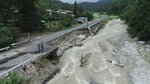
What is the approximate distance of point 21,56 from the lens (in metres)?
30.3

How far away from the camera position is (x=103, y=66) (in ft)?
103

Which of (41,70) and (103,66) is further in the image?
(103,66)

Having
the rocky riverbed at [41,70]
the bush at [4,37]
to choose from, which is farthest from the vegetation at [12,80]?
the bush at [4,37]

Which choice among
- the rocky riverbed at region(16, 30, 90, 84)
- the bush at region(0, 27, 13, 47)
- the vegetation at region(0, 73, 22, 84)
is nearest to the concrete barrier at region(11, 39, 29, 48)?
the bush at region(0, 27, 13, 47)

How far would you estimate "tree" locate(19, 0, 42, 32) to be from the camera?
50.8 meters

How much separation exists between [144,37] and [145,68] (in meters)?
20.3

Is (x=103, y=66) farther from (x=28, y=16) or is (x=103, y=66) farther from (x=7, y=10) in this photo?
(x=7, y=10)

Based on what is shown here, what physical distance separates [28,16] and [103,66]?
84.0ft

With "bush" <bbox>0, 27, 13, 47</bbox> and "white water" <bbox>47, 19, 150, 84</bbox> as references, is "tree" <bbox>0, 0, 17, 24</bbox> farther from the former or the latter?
"white water" <bbox>47, 19, 150, 84</bbox>

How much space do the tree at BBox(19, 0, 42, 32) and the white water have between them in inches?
539

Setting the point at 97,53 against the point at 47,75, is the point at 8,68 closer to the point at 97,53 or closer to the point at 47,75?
the point at 47,75

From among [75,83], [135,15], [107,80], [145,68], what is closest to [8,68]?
[75,83]

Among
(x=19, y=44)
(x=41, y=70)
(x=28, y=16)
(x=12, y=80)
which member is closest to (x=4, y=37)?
(x=19, y=44)

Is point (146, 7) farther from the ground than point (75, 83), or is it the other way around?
point (146, 7)
